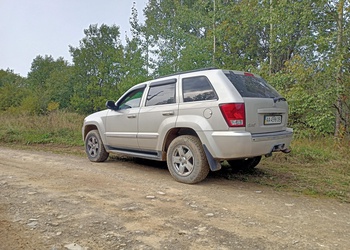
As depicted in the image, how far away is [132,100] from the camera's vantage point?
556cm

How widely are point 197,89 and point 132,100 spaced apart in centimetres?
176

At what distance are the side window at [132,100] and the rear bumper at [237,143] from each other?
1.94 m

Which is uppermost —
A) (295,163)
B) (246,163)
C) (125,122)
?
(125,122)

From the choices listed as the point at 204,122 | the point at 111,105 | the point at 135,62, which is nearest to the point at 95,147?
the point at 111,105

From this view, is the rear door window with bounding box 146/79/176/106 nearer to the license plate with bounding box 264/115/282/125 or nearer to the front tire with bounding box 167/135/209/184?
the front tire with bounding box 167/135/209/184

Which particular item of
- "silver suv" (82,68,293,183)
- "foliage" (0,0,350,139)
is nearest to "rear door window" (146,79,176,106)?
"silver suv" (82,68,293,183)

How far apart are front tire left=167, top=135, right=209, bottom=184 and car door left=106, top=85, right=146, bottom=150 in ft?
3.52

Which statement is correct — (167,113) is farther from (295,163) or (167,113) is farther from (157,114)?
(295,163)

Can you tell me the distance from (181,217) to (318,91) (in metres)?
6.87

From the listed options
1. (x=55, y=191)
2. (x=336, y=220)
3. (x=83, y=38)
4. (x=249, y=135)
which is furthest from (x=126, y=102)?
(x=83, y=38)

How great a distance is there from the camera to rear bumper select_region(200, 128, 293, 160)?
12.3ft

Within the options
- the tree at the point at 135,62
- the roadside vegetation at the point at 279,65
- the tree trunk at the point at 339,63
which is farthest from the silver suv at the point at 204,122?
the tree at the point at 135,62

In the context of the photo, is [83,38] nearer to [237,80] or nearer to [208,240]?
[237,80]

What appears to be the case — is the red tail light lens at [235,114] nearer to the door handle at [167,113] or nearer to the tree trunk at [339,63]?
the door handle at [167,113]
